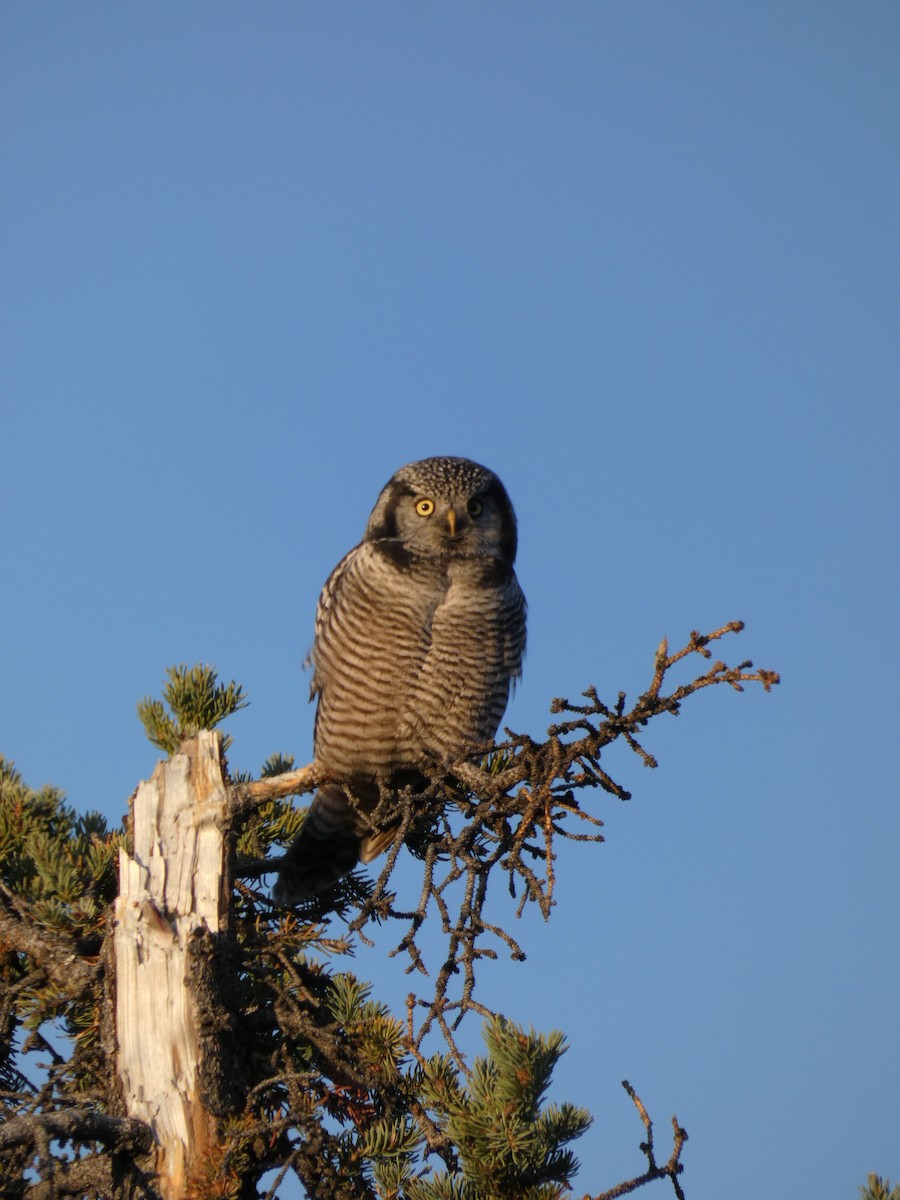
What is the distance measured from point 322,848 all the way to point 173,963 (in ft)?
7.55

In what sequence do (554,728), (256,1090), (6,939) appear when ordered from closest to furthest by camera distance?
1. (256,1090)
2. (554,728)
3. (6,939)

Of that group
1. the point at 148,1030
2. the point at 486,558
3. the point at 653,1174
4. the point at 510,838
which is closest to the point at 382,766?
Answer: the point at 486,558

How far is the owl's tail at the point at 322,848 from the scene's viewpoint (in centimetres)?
548

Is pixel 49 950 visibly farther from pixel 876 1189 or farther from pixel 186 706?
pixel 876 1189

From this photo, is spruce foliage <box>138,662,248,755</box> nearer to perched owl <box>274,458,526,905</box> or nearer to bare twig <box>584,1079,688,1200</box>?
perched owl <box>274,458,526,905</box>

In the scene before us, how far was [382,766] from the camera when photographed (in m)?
5.64

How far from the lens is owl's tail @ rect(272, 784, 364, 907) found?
548cm

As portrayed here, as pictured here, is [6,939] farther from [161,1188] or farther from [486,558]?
[486,558]

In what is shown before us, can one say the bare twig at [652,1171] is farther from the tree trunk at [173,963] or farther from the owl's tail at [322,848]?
the owl's tail at [322,848]

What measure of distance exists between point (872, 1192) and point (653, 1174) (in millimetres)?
488

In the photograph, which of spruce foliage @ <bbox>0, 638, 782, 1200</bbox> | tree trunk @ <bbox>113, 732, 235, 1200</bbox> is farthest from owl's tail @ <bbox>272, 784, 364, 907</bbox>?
tree trunk @ <bbox>113, 732, 235, 1200</bbox>

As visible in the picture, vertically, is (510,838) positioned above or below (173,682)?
below

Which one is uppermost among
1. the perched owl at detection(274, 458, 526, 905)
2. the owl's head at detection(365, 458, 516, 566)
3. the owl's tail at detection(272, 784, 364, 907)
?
the owl's head at detection(365, 458, 516, 566)

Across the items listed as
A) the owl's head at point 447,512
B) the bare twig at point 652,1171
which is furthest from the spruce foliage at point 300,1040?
the owl's head at point 447,512
